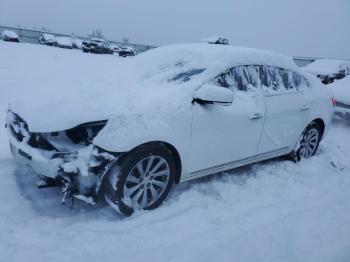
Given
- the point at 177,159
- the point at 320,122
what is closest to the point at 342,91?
the point at 320,122

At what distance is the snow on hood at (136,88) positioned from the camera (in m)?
3.22

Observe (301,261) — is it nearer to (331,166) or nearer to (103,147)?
(103,147)

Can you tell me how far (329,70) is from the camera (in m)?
13.6

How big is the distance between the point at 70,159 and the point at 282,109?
2956 millimetres

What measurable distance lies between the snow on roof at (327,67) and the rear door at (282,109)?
8.99 m

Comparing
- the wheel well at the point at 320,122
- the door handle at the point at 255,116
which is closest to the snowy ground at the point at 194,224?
the door handle at the point at 255,116

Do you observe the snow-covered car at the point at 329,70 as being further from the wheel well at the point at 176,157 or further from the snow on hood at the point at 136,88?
the wheel well at the point at 176,157

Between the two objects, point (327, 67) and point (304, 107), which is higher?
point (327, 67)

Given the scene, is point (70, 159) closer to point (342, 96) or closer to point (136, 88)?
point (136, 88)

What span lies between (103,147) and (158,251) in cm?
104

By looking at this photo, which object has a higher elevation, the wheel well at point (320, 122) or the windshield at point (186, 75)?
the windshield at point (186, 75)

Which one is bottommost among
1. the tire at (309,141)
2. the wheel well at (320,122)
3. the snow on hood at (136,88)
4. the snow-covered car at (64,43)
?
the tire at (309,141)

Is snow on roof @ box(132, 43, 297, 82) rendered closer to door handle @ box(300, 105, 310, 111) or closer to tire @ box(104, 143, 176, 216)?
door handle @ box(300, 105, 310, 111)

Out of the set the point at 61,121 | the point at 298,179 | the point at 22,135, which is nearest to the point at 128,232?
the point at 61,121
